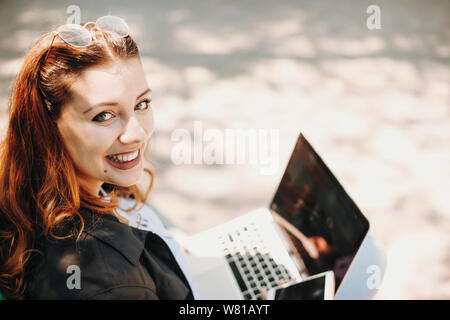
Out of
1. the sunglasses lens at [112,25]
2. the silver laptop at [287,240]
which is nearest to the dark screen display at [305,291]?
the silver laptop at [287,240]

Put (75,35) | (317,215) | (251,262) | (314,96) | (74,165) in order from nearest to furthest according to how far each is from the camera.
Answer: (75,35) → (74,165) → (317,215) → (251,262) → (314,96)

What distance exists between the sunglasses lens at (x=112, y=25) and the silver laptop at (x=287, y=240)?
629 millimetres

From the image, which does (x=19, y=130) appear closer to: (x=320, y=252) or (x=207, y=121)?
(x=320, y=252)

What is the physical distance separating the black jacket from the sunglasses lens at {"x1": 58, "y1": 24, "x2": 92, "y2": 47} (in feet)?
1.41

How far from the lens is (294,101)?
2.73m

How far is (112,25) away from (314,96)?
1904mm

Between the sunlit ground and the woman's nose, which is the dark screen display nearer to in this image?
the woman's nose

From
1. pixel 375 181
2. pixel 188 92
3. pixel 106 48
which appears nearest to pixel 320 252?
pixel 106 48

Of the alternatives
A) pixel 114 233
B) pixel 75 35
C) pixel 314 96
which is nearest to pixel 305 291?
pixel 114 233

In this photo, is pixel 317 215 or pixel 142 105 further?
pixel 317 215

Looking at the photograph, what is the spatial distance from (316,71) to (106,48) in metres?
2.15

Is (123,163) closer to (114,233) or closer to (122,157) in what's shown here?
(122,157)

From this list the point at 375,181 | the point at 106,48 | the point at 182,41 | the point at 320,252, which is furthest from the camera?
the point at 182,41

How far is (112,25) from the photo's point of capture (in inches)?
42.9
